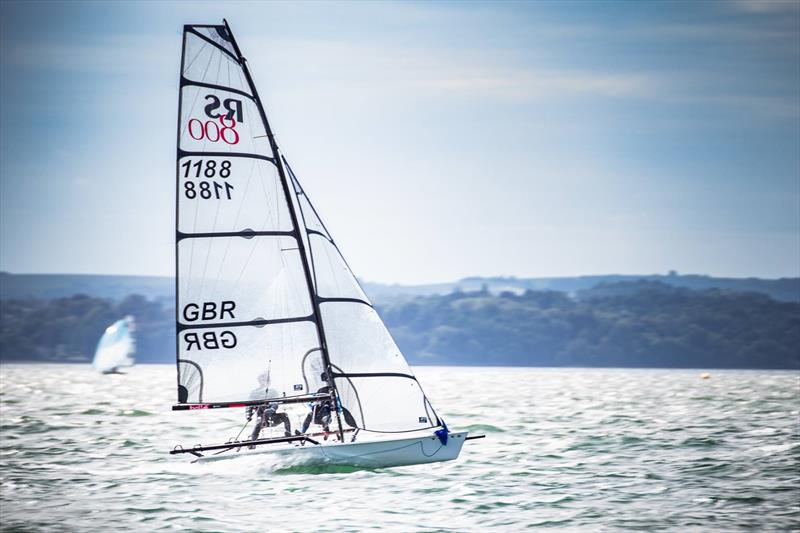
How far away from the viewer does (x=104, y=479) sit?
28.2 meters

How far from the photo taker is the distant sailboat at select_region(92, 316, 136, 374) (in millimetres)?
107812

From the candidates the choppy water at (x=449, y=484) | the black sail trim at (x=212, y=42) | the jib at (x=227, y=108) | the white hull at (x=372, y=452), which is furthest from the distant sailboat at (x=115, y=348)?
the white hull at (x=372, y=452)

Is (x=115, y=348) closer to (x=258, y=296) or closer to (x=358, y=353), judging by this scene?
(x=258, y=296)

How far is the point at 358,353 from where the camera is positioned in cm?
2788

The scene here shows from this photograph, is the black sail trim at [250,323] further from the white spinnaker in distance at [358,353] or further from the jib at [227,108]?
the jib at [227,108]

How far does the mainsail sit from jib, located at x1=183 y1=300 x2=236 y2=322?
0.08 feet

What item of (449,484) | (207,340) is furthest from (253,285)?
(449,484)

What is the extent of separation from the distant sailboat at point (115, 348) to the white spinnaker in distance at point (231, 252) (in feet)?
264

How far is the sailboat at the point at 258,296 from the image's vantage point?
2744 centimetres

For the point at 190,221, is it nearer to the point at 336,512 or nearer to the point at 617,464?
the point at 336,512

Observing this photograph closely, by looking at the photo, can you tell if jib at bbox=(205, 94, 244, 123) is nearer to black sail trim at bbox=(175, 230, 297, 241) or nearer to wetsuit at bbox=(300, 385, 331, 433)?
black sail trim at bbox=(175, 230, 297, 241)

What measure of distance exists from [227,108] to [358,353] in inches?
254

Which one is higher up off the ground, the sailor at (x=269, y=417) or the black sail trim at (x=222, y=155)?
the black sail trim at (x=222, y=155)

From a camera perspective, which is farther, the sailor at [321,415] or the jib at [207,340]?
the sailor at [321,415]
